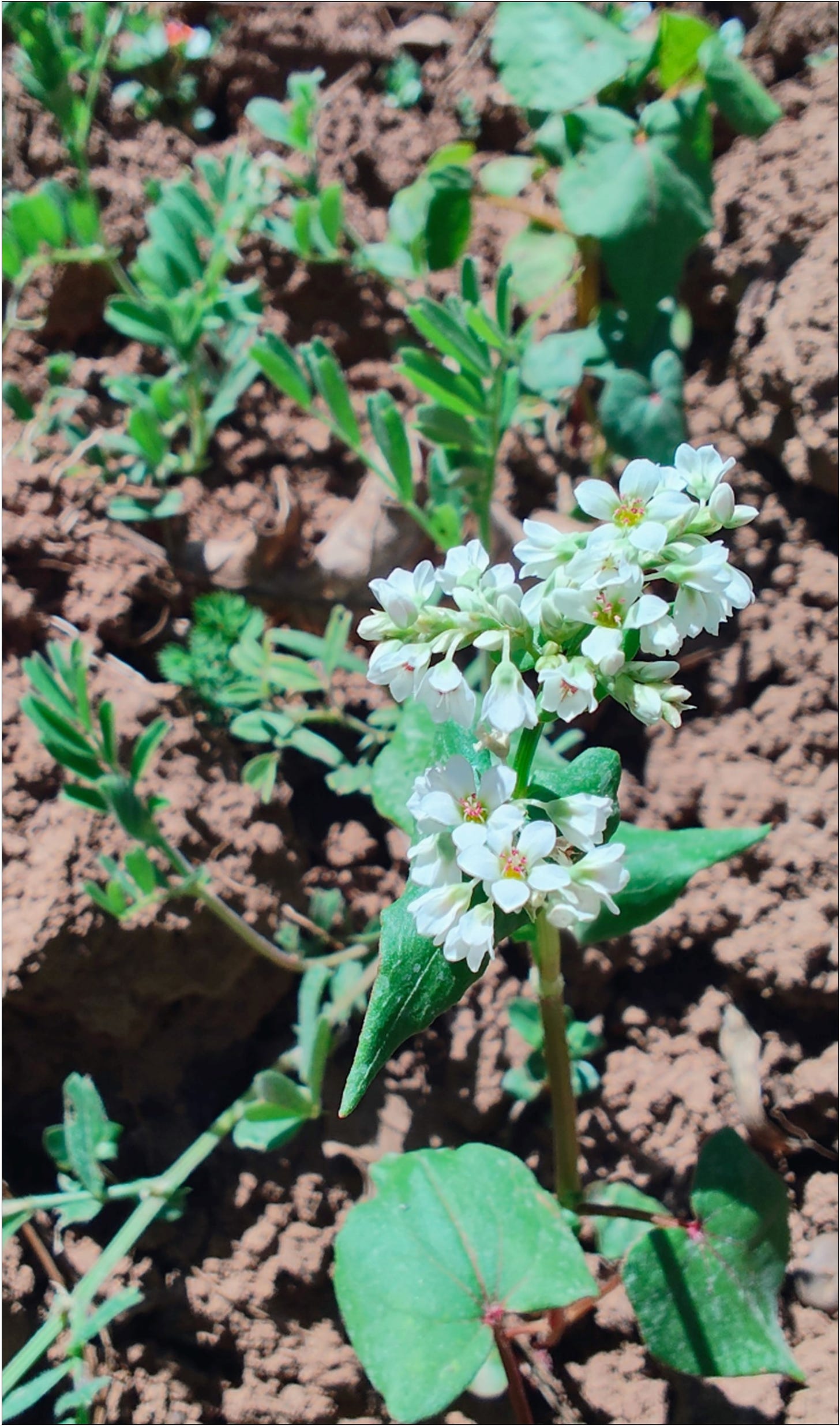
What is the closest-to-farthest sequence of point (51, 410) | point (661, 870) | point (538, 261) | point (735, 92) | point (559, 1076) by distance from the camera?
point (661, 870), point (559, 1076), point (735, 92), point (538, 261), point (51, 410)

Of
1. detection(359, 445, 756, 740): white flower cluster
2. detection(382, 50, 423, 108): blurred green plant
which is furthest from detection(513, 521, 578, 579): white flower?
detection(382, 50, 423, 108): blurred green plant

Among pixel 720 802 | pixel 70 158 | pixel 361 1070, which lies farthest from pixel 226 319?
pixel 361 1070

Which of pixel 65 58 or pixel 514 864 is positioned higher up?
pixel 65 58

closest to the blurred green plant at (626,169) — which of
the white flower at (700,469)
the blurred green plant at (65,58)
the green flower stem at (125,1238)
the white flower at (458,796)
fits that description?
the blurred green plant at (65,58)

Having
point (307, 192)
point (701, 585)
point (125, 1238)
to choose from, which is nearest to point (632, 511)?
point (701, 585)

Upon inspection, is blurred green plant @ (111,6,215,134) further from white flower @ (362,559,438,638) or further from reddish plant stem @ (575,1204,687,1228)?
reddish plant stem @ (575,1204,687,1228)

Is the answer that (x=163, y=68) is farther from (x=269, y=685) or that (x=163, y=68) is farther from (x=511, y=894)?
Answer: (x=511, y=894)
